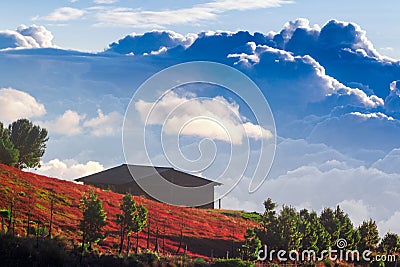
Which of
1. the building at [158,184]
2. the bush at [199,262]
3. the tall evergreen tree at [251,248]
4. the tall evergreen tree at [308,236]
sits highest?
the building at [158,184]

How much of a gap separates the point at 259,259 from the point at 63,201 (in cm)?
2195

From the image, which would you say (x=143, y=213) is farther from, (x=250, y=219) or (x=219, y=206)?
(x=219, y=206)

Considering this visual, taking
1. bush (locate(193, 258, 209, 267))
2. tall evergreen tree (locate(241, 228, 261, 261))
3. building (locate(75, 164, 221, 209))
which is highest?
building (locate(75, 164, 221, 209))

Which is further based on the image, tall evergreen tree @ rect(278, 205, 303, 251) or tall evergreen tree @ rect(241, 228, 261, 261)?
tall evergreen tree @ rect(278, 205, 303, 251)

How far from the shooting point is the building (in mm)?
90750

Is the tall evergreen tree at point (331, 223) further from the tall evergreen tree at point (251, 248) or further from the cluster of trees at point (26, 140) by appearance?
the cluster of trees at point (26, 140)

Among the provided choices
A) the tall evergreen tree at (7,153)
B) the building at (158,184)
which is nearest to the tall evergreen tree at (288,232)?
the building at (158,184)

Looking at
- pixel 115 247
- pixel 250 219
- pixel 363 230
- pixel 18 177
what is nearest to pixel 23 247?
pixel 115 247

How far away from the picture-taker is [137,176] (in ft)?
311

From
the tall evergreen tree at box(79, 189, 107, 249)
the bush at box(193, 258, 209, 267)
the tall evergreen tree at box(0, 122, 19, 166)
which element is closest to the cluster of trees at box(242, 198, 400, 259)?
the bush at box(193, 258, 209, 267)

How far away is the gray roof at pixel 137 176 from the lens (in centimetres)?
9394

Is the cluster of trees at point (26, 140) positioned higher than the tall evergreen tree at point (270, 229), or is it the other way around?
the cluster of trees at point (26, 140)

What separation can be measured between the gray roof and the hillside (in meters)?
12.0

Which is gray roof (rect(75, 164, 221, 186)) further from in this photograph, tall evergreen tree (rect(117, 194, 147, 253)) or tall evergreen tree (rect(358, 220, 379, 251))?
tall evergreen tree (rect(117, 194, 147, 253))
